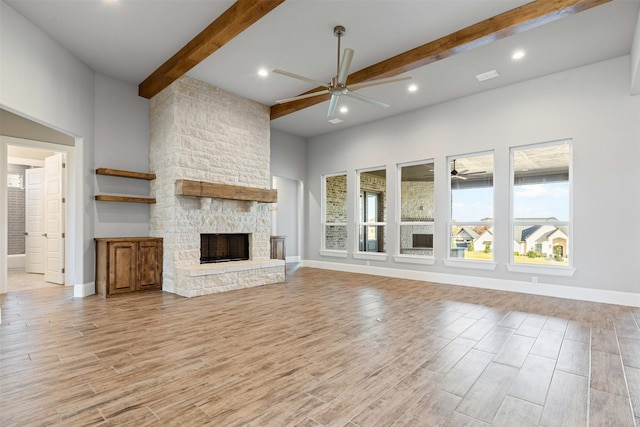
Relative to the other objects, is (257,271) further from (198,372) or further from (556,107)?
(556,107)

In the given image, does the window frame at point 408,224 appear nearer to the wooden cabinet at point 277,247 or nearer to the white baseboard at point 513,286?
the white baseboard at point 513,286

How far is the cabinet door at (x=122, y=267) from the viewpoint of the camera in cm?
500

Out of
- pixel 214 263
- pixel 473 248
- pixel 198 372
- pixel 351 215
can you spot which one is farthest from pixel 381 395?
pixel 351 215

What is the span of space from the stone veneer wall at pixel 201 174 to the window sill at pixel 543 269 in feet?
13.7

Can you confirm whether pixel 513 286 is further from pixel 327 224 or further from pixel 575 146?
pixel 327 224

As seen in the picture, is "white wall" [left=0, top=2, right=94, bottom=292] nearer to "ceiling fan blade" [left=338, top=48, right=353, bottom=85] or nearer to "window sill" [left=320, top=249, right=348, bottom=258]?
"ceiling fan blade" [left=338, top=48, right=353, bottom=85]

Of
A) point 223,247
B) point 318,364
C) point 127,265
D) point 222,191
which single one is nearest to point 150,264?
point 127,265

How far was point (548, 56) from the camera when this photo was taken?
467 cm

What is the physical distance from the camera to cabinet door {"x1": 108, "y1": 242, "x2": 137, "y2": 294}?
5.00 meters

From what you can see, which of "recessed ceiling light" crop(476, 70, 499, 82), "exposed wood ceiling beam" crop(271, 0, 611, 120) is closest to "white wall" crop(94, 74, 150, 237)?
"exposed wood ceiling beam" crop(271, 0, 611, 120)

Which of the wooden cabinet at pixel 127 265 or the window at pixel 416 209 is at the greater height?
the window at pixel 416 209

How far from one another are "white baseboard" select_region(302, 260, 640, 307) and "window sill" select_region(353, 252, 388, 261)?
0.69ft

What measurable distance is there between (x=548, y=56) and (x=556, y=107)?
0.95m

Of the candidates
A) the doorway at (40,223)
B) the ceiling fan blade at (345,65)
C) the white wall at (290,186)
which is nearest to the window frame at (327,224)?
the white wall at (290,186)
